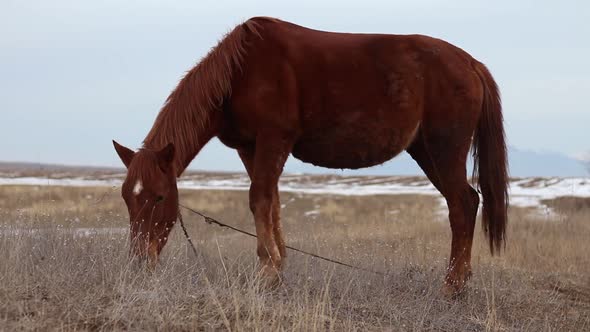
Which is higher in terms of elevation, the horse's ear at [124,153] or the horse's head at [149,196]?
the horse's ear at [124,153]

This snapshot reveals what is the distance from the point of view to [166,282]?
4457 millimetres

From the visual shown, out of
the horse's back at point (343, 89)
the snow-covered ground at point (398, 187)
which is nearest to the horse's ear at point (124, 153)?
the horse's back at point (343, 89)

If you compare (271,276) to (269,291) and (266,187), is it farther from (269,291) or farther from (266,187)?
(266,187)

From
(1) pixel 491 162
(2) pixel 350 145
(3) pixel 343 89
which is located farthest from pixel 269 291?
(1) pixel 491 162

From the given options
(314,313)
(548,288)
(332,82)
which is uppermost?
(332,82)

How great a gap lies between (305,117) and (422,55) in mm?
1502

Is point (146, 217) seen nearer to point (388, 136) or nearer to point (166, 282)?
point (166, 282)

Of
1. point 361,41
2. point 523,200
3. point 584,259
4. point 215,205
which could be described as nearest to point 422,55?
point 361,41

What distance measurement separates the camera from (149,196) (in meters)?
4.89

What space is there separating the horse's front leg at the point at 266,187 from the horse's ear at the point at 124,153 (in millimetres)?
1088

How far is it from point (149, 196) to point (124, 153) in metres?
0.47

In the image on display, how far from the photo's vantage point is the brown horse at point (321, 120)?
5.36 meters

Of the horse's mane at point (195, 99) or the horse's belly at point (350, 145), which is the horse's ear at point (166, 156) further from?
the horse's belly at point (350, 145)

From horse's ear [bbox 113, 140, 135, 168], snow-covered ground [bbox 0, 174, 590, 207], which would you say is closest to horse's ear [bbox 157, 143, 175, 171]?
horse's ear [bbox 113, 140, 135, 168]
